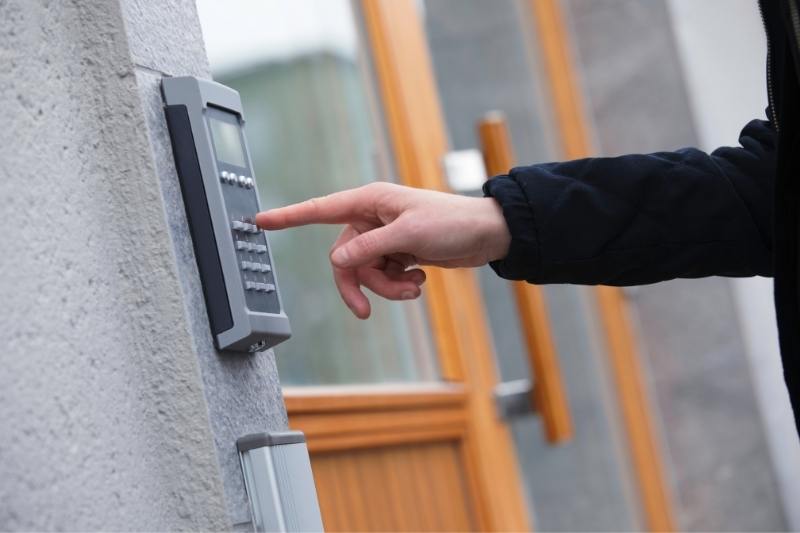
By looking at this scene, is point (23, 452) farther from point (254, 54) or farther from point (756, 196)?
point (254, 54)

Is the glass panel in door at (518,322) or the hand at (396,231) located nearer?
the hand at (396,231)

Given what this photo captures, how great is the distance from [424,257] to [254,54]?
38.0 inches

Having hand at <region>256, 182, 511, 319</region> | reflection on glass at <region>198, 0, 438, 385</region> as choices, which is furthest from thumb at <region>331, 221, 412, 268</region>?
reflection on glass at <region>198, 0, 438, 385</region>

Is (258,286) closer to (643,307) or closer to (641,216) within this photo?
(641,216)

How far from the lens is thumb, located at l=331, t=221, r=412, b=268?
1.18 metres

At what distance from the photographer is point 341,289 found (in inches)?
49.5

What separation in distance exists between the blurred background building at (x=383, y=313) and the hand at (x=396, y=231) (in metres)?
0.14

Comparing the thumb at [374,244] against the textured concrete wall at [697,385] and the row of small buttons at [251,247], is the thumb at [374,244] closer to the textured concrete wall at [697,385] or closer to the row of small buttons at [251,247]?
the row of small buttons at [251,247]

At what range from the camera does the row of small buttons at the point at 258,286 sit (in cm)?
108

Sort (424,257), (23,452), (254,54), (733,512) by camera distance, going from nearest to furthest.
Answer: (23,452)
(424,257)
(254,54)
(733,512)

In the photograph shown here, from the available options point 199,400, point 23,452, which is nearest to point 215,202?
point 199,400

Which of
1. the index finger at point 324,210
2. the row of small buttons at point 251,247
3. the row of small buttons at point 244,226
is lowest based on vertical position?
the row of small buttons at point 251,247

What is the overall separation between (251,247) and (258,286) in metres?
0.04

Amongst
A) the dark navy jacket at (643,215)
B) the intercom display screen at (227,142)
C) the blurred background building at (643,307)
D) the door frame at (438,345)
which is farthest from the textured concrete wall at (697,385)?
the intercom display screen at (227,142)
